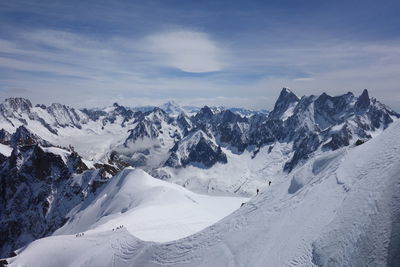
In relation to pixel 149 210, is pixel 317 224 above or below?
above

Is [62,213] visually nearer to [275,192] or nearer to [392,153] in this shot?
[275,192]

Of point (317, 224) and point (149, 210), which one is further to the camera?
point (149, 210)

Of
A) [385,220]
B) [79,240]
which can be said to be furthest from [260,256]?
[79,240]

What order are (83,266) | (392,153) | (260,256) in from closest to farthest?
(392,153)
(260,256)
(83,266)

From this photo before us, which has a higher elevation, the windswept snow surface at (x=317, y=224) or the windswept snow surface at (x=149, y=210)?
the windswept snow surface at (x=317, y=224)

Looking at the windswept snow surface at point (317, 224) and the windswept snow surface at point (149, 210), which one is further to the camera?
the windswept snow surface at point (149, 210)
